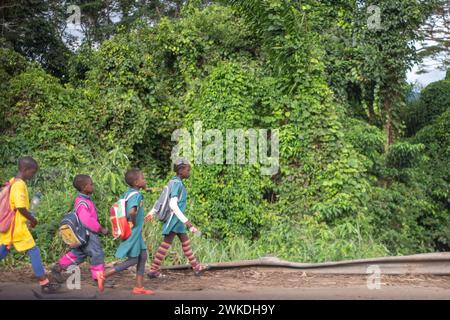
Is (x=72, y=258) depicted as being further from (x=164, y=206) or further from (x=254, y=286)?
(x=254, y=286)

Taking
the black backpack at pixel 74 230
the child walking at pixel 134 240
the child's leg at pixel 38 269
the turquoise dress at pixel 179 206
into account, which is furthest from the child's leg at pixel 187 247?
the child's leg at pixel 38 269

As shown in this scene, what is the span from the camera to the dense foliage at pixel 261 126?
959 centimetres

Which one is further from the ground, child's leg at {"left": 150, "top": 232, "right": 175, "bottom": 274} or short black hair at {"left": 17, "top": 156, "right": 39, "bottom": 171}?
short black hair at {"left": 17, "top": 156, "right": 39, "bottom": 171}

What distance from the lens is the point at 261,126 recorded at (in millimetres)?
10734

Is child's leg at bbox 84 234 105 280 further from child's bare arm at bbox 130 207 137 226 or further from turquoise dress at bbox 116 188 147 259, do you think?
child's bare arm at bbox 130 207 137 226

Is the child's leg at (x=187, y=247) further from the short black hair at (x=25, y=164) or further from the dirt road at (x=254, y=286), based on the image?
the short black hair at (x=25, y=164)

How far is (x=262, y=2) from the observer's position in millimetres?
11047

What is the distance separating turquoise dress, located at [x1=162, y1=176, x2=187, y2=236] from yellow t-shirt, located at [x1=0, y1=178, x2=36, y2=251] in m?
1.69

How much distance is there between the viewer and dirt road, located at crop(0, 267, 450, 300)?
5996 mm

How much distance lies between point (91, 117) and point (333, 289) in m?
7.32

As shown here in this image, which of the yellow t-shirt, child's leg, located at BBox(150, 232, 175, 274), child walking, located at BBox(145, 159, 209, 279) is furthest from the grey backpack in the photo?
the yellow t-shirt

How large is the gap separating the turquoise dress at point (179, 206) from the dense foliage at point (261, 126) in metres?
1.32
